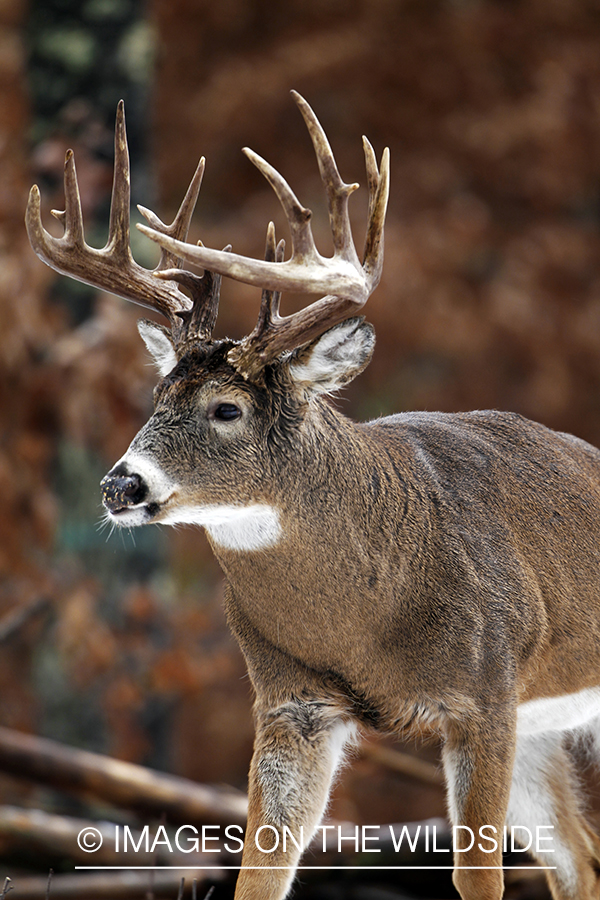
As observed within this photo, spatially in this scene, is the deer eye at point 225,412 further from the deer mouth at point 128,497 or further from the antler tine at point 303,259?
the antler tine at point 303,259

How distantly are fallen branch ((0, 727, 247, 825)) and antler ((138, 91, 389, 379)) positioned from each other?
100 inches

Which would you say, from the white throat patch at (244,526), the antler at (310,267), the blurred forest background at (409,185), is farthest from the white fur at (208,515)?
the blurred forest background at (409,185)

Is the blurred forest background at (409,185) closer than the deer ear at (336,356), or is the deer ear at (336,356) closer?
the deer ear at (336,356)

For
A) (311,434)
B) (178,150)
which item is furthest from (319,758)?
(178,150)

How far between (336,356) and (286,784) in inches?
44.6

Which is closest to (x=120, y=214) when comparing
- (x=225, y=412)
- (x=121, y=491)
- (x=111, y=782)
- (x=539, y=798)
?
(x=225, y=412)

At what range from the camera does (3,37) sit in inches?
370

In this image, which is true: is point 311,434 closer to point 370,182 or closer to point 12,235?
point 370,182

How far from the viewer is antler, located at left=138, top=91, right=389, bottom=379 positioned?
252 centimetres

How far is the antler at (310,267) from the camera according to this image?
8.27ft

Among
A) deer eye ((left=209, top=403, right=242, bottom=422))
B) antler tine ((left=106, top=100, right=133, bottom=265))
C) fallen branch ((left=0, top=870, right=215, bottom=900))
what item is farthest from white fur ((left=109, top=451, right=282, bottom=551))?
fallen branch ((left=0, top=870, right=215, bottom=900))

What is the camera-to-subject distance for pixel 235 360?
2764 millimetres

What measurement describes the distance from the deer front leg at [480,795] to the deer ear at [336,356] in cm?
92

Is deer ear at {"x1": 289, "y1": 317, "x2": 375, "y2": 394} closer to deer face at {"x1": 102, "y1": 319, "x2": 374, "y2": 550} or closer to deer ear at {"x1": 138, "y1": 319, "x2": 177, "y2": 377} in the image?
deer face at {"x1": 102, "y1": 319, "x2": 374, "y2": 550}
